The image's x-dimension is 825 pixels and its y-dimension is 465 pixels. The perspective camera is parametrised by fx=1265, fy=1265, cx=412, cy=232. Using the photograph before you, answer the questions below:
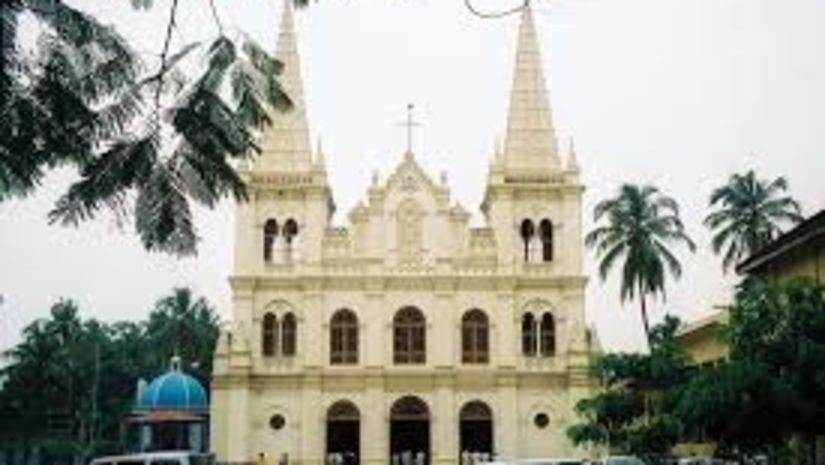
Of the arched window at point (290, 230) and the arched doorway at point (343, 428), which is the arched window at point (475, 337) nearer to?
the arched doorway at point (343, 428)

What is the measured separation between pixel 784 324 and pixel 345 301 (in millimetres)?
28237

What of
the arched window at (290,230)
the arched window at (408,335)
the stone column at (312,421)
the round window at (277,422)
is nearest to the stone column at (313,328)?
the stone column at (312,421)

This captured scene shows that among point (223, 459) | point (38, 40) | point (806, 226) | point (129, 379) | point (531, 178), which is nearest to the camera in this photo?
point (38, 40)

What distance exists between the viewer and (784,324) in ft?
73.3

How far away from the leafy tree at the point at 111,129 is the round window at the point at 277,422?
4361cm

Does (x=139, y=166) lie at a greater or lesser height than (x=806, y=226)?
lesser

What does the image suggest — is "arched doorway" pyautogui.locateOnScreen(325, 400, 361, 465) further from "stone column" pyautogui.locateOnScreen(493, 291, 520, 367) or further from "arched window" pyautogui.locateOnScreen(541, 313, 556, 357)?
"arched window" pyautogui.locateOnScreen(541, 313, 556, 357)

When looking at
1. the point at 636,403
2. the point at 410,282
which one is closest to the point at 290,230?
the point at 410,282

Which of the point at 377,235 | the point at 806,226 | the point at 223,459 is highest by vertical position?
the point at 377,235

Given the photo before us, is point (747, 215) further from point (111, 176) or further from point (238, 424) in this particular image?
point (111, 176)

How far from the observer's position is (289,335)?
48.9 meters

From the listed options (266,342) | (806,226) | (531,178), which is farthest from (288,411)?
(806,226)

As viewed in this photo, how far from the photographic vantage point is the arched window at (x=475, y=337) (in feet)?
160

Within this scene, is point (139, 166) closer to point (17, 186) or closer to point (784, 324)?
point (17, 186)
